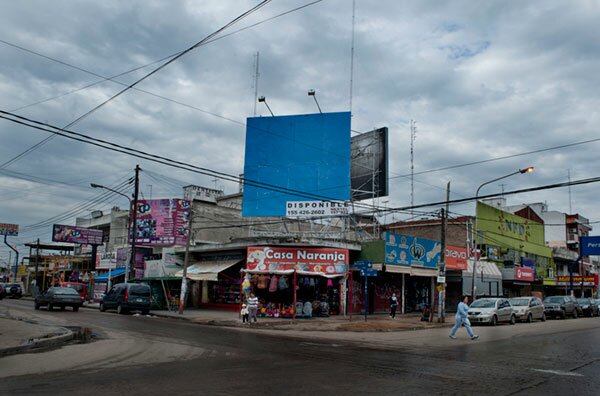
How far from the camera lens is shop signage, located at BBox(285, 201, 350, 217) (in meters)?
33.7

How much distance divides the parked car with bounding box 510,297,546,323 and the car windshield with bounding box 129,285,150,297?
21778 mm

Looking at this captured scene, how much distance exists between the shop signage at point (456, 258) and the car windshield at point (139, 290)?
21261 mm

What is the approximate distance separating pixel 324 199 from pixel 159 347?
20.4 metres

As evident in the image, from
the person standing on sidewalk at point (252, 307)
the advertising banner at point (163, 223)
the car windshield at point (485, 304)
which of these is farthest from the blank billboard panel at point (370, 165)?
the advertising banner at point (163, 223)

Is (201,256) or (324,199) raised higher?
(324,199)

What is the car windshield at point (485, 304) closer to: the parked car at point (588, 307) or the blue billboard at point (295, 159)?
the blue billboard at point (295, 159)

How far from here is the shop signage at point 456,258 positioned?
39553 millimetres

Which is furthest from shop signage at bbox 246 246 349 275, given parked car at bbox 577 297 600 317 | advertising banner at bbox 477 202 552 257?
parked car at bbox 577 297 600 317

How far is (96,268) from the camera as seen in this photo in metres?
51.9

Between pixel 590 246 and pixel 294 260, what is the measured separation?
3823cm

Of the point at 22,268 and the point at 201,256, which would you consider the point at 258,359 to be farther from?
the point at 22,268

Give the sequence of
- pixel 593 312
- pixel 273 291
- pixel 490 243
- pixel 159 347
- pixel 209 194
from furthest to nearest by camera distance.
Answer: pixel 209 194
pixel 490 243
pixel 593 312
pixel 273 291
pixel 159 347

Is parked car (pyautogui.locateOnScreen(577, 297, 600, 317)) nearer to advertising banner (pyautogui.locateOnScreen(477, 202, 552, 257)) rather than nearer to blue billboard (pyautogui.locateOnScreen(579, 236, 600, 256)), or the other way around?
advertising banner (pyautogui.locateOnScreen(477, 202, 552, 257))

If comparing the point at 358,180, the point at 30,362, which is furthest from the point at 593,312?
the point at 30,362
